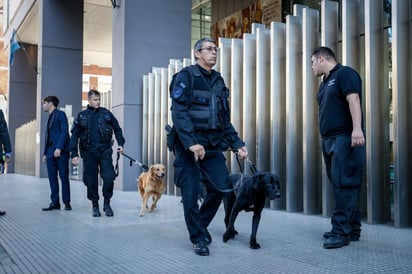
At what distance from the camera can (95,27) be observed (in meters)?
25.0

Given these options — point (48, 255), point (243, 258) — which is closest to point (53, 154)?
point (48, 255)

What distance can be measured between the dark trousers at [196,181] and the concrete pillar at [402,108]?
2496 millimetres

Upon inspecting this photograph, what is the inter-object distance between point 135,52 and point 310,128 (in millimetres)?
6209

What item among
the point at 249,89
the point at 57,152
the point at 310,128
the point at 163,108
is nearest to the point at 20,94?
the point at 163,108

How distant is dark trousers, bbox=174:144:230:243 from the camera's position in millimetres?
4164

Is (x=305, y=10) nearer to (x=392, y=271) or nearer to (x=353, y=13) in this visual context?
(x=353, y=13)

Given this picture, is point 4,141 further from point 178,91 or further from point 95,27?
point 95,27

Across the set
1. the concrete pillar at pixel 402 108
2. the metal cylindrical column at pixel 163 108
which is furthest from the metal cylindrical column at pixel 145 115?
the concrete pillar at pixel 402 108

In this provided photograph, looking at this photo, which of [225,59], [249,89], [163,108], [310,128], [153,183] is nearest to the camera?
[310,128]

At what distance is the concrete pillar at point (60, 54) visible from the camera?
1828 cm

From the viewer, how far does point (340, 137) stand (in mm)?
4508

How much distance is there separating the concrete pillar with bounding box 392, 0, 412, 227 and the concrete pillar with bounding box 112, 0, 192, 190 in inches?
268

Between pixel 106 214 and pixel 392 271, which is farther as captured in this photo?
pixel 106 214

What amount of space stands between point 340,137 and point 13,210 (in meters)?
5.55
